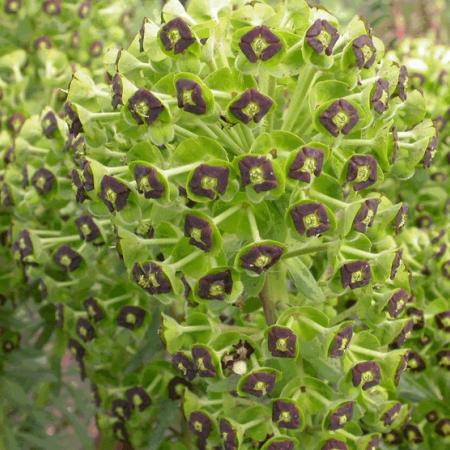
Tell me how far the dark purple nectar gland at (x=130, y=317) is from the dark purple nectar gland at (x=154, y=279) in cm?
46

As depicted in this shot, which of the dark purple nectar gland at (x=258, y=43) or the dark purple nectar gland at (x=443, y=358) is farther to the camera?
the dark purple nectar gland at (x=443, y=358)

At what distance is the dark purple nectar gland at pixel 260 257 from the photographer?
1.47 m

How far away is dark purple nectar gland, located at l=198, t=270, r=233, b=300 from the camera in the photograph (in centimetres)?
150

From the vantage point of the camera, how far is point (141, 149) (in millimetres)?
1544

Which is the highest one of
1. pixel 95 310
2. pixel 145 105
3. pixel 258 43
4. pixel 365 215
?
pixel 258 43

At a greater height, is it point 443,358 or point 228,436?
point 228,436

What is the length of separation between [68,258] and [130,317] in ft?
0.71

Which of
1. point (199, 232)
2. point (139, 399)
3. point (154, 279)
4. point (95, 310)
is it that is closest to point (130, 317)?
point (95, 310)

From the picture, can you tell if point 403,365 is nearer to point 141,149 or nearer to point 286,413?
point 286,413

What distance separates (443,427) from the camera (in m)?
2.05

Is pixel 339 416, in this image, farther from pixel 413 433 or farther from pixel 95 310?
pixel 95 310

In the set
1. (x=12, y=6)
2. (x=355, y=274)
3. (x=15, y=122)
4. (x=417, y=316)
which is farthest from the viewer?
(x=12, y=6)

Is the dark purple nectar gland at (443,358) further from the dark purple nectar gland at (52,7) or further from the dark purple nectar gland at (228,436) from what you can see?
the dark purple nectar gland at (52,7)

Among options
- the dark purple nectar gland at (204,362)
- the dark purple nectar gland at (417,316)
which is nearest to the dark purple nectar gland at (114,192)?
the dark purple nectar gland at (204,362)
